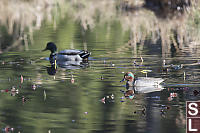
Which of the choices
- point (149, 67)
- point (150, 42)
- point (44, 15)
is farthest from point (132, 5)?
point (149, 67)

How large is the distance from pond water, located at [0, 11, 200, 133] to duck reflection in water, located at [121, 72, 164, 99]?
17cm

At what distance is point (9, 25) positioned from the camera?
28.8 m

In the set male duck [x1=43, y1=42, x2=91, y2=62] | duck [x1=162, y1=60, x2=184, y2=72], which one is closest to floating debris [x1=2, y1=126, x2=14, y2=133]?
duck [x1=162, y1=60, x2=184, y2=72]

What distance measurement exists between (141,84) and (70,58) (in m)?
5.57

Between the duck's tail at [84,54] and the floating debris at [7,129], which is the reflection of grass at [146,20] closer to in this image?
the duck's tail at [84,54]

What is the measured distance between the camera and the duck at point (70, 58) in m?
17.3

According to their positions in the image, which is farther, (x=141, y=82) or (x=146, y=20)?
(x=146, y=20)

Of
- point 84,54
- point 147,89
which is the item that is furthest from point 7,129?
point 84,54

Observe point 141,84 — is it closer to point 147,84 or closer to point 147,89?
point 147,84

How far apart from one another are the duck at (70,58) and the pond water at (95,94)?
34cm

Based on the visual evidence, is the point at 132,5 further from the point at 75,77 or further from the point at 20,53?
the point at 75,77

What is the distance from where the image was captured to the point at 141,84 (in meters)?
13.1

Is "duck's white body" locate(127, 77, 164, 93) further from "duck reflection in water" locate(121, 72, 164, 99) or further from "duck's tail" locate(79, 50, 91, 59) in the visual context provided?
"duck's tail" locate(79, 50, 91, 59)

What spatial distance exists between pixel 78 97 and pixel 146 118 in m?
2.33
